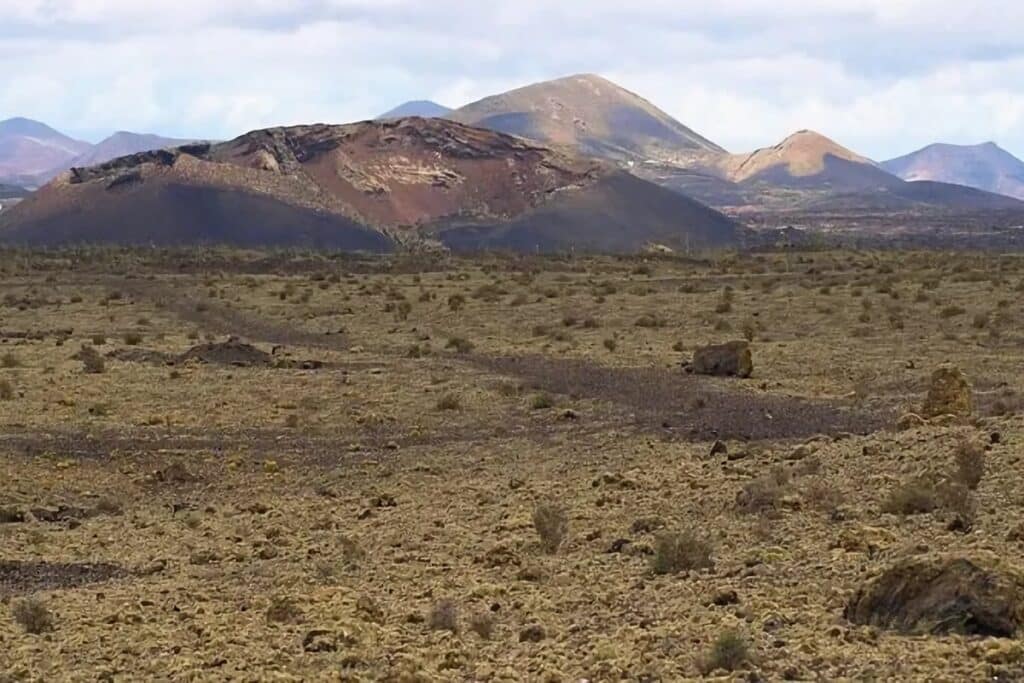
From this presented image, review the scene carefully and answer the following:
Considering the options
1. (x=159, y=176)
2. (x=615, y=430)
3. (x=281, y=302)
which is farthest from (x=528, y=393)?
(x=159, y=176)

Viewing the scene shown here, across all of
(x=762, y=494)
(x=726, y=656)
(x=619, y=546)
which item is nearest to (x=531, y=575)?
(x=619, y=546)

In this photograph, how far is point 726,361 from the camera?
3016 centimetres

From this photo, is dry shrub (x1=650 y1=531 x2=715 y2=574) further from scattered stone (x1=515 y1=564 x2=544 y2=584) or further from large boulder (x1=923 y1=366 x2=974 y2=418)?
large boulder (x1=923 y1=366 x2=974 y2=418)

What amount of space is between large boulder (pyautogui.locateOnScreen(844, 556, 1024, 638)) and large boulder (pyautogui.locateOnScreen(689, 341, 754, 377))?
19.9 m

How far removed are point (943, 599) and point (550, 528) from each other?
208 inches

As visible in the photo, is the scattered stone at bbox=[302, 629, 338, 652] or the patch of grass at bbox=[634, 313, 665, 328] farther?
the patch of grass at bbox=[634, 313, 665, 328]

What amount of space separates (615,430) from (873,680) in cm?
1464

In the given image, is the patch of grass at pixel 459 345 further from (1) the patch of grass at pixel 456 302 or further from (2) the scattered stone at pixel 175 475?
(2) the scattered stone at pixel 175 475

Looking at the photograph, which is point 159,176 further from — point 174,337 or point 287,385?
point 287,385

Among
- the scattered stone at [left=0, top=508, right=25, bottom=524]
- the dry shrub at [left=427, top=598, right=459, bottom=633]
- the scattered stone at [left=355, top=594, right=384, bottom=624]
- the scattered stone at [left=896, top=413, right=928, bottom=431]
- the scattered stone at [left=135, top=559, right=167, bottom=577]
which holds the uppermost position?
the scattered stone at [left=896, top=413, right=928, bottom=431]

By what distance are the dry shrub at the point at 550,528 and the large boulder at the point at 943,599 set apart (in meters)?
4.35

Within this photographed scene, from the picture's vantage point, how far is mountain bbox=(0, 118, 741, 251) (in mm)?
113812

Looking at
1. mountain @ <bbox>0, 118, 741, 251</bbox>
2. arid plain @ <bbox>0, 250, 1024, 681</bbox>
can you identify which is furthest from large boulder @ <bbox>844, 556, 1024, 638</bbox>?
mountain @ <bbox>0, 118, 741, 251</bbox>

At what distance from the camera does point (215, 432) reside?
25000 millimetres
